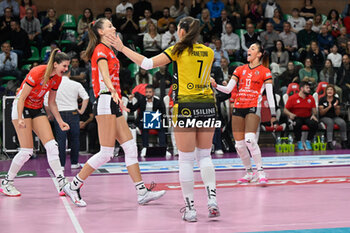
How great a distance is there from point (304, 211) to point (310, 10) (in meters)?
14.0

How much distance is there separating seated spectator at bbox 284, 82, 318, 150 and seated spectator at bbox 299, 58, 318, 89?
1.29 metres

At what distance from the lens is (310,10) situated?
1878 centimetres

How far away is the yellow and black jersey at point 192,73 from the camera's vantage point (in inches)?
221

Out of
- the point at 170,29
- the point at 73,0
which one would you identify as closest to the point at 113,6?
the point at 73,0

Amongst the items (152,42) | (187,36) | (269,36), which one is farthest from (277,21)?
(187,36)

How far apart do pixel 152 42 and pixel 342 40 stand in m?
6.48

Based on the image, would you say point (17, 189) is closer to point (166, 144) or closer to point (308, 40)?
point (166, 144)

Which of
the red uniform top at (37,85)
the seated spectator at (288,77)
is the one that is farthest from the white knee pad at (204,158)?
the seated spectator at (288,77)

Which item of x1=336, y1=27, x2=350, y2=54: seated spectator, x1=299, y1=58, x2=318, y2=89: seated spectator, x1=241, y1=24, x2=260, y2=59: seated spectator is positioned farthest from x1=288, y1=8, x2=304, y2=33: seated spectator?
x1=299, y1=58, x2=318, y2=89: seated spectator

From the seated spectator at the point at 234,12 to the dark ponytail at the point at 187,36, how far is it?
1209 centimetres

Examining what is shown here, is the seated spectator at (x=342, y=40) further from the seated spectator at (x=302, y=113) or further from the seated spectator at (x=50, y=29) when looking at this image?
the seated spectator at (x=50, y=29)

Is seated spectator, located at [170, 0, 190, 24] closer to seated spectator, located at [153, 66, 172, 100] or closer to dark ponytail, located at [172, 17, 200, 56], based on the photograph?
seated spectator, located at [153, 66, 172, 100]

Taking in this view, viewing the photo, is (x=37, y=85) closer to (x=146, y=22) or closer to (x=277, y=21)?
(x=146, y=22)

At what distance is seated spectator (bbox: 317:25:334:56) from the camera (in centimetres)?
1745
